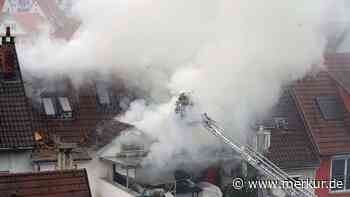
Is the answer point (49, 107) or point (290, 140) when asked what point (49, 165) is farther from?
point (290, 140)

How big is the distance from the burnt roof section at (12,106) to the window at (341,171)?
22.0ft

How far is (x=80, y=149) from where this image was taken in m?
12.8

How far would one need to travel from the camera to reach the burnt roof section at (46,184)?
32.2ft

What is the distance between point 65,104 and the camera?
13695mm

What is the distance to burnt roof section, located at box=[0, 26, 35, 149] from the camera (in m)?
12.3

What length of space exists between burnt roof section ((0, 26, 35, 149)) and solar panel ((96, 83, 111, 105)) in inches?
71.0

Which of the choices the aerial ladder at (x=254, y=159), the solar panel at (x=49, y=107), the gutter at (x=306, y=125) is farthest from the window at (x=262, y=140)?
the solar panel at (x=49, y=107)

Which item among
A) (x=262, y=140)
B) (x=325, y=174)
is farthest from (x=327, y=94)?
(x=262, y=140)

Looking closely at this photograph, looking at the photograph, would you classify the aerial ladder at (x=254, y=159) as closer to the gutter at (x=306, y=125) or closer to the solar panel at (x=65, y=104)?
the gutter at (x=306, y=125)

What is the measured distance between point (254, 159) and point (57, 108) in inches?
178

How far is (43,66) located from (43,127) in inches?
55.4

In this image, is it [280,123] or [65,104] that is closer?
[65,104]

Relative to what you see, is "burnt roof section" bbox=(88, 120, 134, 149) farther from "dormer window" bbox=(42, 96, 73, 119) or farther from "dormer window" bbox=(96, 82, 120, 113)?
"dormer window" bbox=(42, 96, 73, 119)

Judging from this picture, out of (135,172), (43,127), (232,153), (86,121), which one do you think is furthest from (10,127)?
(232,153)
